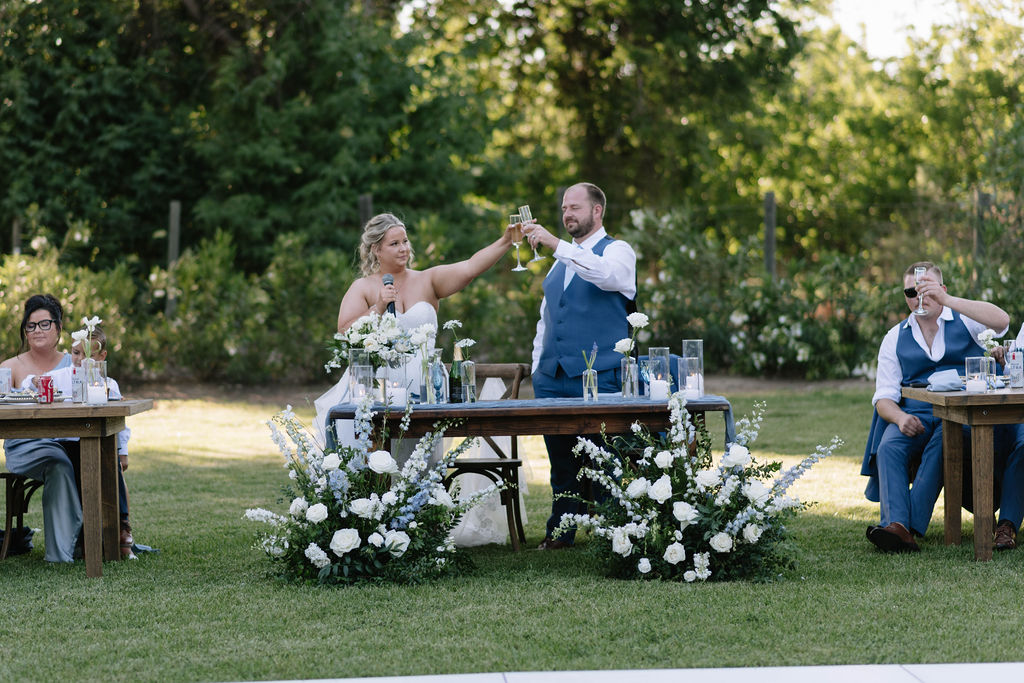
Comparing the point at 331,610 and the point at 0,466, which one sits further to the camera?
the point at 0,466

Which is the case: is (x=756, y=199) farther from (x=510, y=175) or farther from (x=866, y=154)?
(x=510, y=175)

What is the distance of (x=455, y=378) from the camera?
5891 mm

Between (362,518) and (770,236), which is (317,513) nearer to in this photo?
(362,518)

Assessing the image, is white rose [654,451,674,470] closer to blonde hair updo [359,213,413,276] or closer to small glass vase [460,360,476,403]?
small glass vase [460,360,476,403]

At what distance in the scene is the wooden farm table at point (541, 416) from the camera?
17.9 feet

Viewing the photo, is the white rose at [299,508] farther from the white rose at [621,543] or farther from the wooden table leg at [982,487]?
the wooden table leg at [982,487]

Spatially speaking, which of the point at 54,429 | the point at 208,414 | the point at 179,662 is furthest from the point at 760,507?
the point at 208,414

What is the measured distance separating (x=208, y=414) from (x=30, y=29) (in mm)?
8767

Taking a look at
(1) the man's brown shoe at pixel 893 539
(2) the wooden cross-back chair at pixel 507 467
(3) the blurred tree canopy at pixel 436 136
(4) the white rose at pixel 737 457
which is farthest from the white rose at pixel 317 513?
(3) the blurred tree canopy at pixel 436 136

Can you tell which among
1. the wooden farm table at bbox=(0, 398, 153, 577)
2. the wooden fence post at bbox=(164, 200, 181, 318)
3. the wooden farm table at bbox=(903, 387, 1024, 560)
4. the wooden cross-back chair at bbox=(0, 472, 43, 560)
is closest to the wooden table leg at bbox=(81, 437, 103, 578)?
the wooden farm table at bbox=(0, 398, 153, 577)

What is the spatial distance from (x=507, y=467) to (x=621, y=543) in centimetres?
104

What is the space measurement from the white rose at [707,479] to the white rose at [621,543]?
0.38 meters

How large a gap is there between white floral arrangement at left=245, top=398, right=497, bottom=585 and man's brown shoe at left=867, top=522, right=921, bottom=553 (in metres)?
1.84

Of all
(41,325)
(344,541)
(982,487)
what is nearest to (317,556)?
(344,541)
